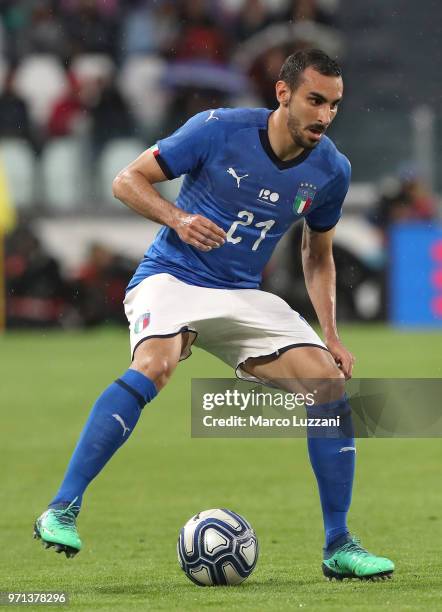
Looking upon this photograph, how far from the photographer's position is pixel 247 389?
588 cm

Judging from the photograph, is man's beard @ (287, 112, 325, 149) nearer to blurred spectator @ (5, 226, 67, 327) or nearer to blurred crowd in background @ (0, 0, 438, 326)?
blurred crowd in background @ (0, 0, 438, 326)

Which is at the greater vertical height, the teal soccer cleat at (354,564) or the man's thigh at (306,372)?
the man's thigh at (306,372)

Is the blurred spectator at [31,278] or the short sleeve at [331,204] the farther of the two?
the blurred spectator at [31,278]

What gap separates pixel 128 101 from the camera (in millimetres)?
17312

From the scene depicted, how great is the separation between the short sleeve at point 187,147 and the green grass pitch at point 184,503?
149cm

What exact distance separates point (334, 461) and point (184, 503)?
6.57ft

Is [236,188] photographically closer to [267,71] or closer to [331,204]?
[331,204]

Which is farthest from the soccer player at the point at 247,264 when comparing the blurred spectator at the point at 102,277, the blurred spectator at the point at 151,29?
the blurred spectator at the point at 151,29

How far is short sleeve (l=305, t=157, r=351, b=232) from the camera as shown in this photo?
5.62m

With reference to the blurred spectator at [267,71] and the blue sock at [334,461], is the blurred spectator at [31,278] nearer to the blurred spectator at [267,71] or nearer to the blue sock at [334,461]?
the blurred spectator at [267,71]

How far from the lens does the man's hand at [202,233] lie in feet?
16.5

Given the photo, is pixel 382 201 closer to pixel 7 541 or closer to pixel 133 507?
pixel 133 507

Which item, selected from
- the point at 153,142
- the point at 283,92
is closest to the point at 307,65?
the point at 283,92

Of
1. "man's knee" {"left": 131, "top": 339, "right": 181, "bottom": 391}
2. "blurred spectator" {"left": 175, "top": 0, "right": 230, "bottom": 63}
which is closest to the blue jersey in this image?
"man's knee" {"left": 131, "top": 339, "right": 181, "bottom": 391}
